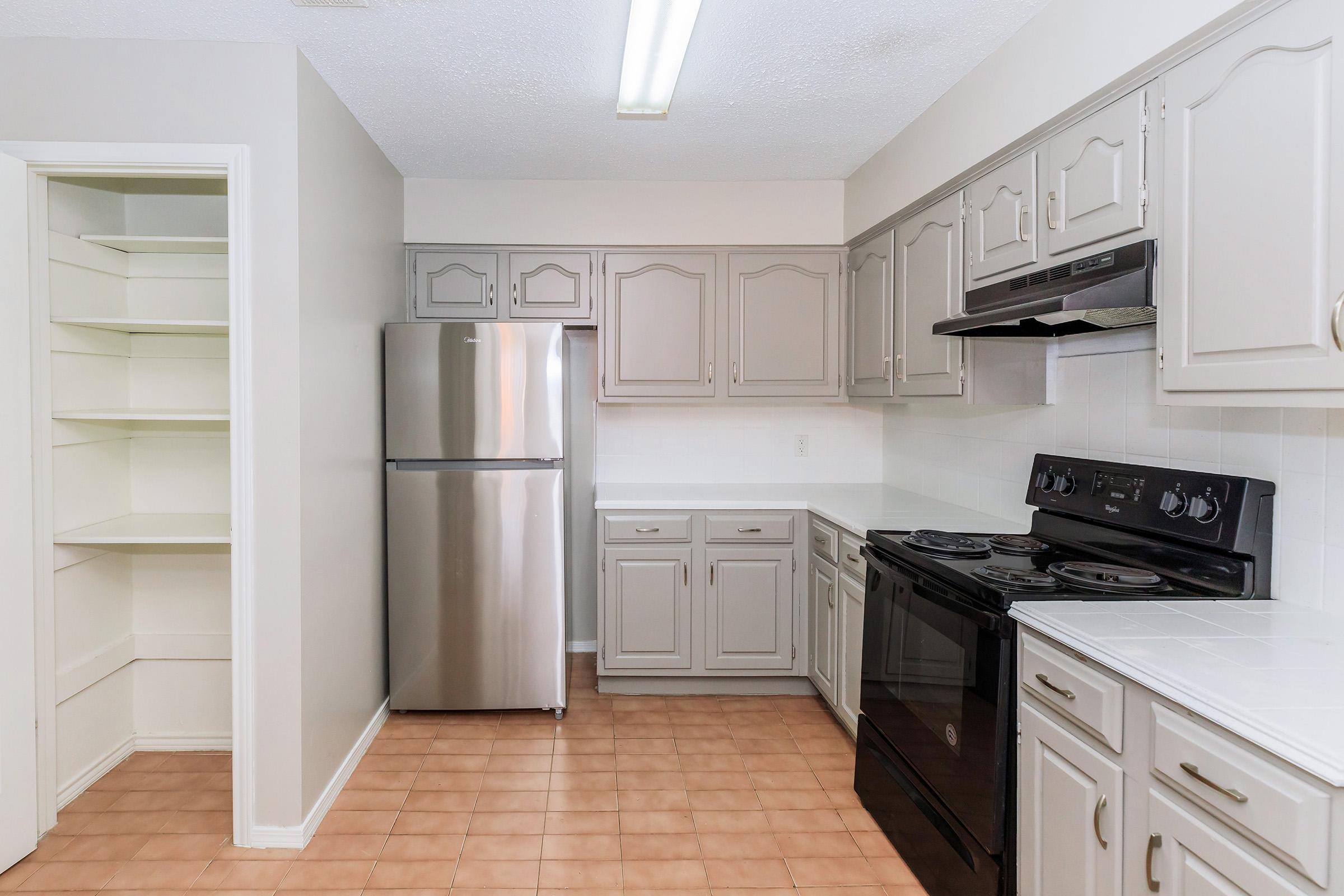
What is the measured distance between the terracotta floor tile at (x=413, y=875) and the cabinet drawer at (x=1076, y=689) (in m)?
1.64

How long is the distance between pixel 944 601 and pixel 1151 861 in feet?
2.47

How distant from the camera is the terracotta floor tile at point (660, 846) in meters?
2.29

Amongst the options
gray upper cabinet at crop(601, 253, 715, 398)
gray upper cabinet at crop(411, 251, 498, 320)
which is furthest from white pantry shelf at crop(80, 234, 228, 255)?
gray upper cabinet at crop(601, 253, 715, 398)

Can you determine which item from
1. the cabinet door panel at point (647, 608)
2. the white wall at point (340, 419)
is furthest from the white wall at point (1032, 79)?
the white wall at point (340, 419)

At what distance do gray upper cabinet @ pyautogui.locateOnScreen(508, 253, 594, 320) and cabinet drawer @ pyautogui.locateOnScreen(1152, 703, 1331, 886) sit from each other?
2968mm

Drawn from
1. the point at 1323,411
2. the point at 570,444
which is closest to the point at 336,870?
the point at 570,444

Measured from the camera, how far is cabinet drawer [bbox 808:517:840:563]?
3121 millimetres

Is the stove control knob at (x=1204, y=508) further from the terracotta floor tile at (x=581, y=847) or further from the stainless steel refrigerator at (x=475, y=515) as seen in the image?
the stainless steel refrigerator at (x=475, y=515)

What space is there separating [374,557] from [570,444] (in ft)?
4.00

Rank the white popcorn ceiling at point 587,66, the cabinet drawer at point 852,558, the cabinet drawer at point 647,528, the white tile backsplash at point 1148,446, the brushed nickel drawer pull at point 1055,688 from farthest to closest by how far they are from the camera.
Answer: the cabinet drawer at point 647,528 → the cabinet drawer at point 852,558 → the white popcorn ceiling at point 587,66 → the white tile backsplash at point 1148,446 → the brushed nickel drawer pull at point 1055,688

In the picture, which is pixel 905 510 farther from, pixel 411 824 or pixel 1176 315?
pixel 411 824

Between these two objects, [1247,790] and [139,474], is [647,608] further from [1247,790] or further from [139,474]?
[1247,790]

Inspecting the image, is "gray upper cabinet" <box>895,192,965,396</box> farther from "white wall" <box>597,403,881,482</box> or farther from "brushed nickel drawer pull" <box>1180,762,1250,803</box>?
"brushed nickel drawer pull" <box>1180,762,1250,803</box>

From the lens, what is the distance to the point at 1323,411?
1640 millimetres
